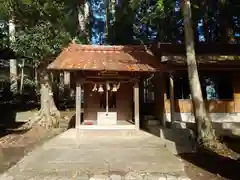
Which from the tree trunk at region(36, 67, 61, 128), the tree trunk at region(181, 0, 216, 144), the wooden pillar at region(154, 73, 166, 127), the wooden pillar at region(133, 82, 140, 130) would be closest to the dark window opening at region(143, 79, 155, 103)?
the wooden pillar at region(154, 73, 166, 127)

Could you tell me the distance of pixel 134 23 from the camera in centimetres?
2188

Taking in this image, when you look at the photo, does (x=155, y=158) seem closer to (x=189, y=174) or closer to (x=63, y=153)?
(x=189, y=174)

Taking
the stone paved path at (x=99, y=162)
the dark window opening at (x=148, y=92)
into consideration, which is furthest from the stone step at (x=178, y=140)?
the dark window opening at (x=148, y=92)

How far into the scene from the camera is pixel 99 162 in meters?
7.48

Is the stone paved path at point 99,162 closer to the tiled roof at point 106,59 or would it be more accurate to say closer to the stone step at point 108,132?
the stone step at point 108,132

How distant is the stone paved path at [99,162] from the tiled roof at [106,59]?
3.00 metres

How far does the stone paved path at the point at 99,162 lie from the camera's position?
6539 mm

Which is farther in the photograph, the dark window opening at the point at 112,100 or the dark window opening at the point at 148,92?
the dark window opening at the point at 148,92

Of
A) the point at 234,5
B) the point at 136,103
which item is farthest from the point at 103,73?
the point at 234,5

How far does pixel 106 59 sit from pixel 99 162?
6.42 m

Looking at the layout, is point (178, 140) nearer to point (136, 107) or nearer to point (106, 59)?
point (136, 107)

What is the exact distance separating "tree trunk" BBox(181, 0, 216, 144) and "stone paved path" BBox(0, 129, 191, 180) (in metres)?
1.45

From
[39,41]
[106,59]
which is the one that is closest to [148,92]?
[106,59]

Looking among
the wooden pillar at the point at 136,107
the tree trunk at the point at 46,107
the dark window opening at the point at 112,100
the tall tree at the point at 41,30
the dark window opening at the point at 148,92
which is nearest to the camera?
the wooden pillar at the point at 136,107
